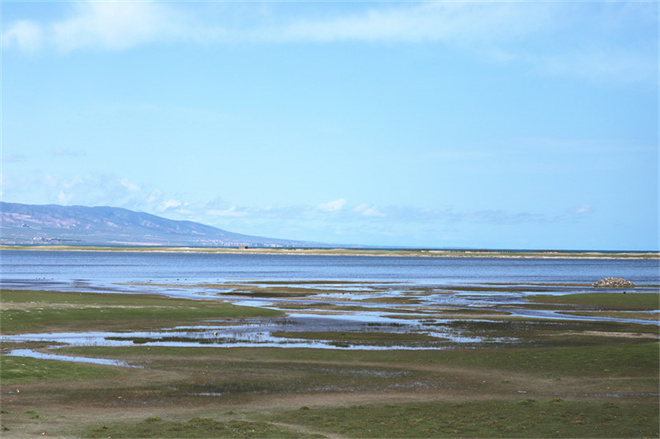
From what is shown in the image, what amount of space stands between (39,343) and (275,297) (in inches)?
1606

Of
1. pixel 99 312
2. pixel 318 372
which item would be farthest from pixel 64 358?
pixel 99 312

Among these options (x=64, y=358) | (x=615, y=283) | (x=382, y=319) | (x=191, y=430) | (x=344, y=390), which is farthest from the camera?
(x=615, y=283)

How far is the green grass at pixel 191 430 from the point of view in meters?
20.3

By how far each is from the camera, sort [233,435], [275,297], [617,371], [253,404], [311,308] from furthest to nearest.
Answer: [275,297]
[311,308]
[617,371]
[253,404]
[233,435]

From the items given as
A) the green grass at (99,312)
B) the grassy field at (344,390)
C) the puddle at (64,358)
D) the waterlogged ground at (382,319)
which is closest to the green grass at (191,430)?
the grassy field at (344,390)

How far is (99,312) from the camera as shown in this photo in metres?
52.9

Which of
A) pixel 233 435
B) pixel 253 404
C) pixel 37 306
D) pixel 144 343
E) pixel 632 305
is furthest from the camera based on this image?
pixel 632 305

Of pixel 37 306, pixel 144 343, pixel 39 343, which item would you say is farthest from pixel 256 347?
pixel 37 306

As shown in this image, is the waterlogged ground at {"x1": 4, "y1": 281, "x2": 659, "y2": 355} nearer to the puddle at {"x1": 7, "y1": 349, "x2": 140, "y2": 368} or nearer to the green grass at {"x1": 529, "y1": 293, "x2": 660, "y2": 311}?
the green grass at {"x1": 529, "y1": 293, "x2": 660, "y2": 311}

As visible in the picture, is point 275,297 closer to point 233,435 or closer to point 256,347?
point 256,347

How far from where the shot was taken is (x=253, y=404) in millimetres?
24766

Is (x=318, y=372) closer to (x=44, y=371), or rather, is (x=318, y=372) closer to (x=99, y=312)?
(x=44, y=371)

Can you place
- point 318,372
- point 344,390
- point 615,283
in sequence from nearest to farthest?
point 344,390
point 318,372
point 615,283

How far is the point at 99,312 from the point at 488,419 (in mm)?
37837
